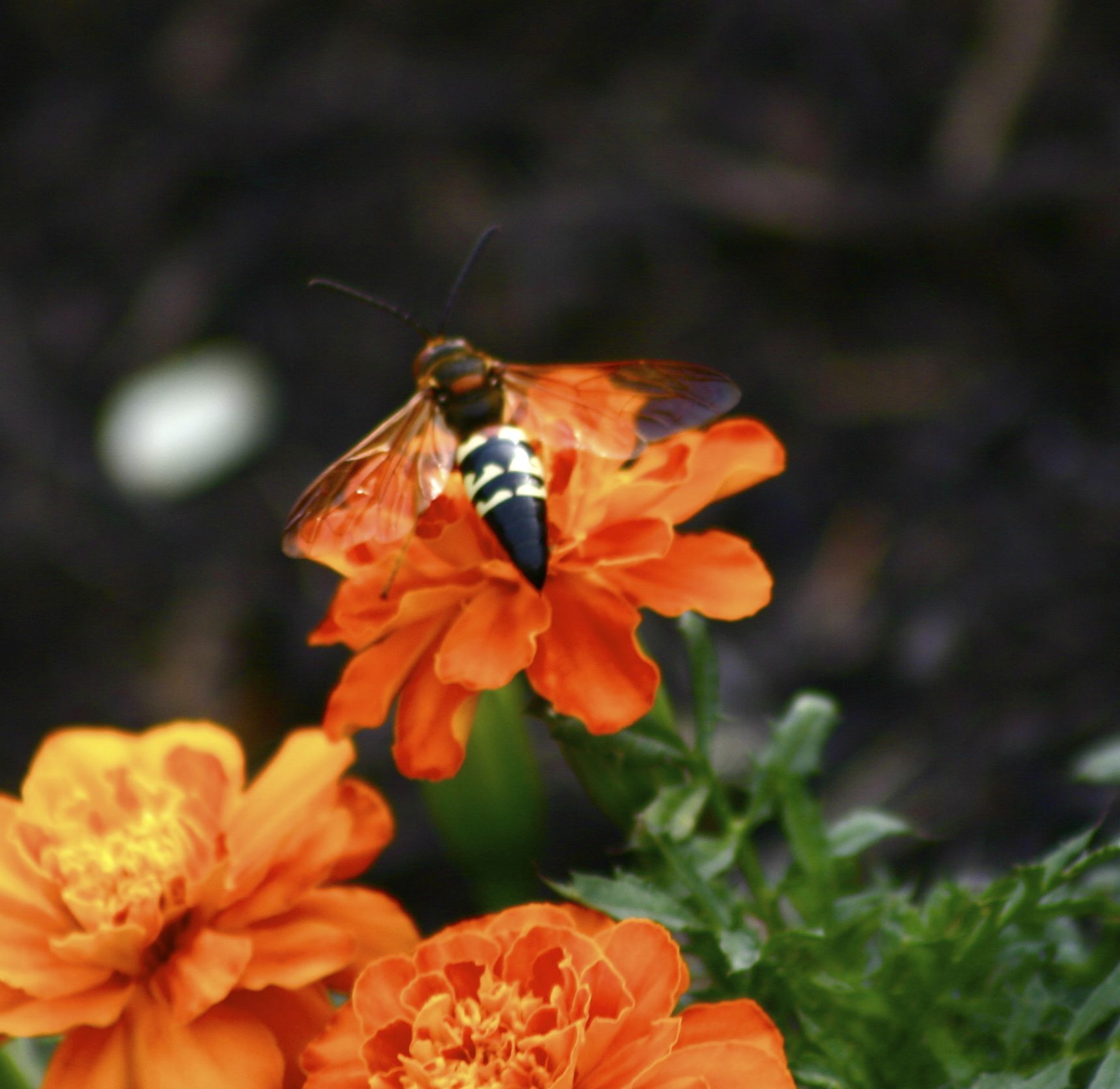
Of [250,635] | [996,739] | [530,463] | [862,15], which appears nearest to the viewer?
[530,463]

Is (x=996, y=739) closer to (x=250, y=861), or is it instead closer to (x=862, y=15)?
(x=250, y=861)

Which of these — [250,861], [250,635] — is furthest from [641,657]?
[250,635]

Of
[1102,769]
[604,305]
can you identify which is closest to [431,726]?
[1102,769]

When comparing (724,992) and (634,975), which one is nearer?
(634,975)

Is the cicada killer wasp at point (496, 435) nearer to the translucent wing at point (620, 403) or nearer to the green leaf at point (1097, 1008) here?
the translucent wing at point (620, 403)

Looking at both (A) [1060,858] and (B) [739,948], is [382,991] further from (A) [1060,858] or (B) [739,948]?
(A) [1060,858]

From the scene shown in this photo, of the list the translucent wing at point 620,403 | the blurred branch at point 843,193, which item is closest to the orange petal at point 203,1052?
the translucent wing at point 620,403
